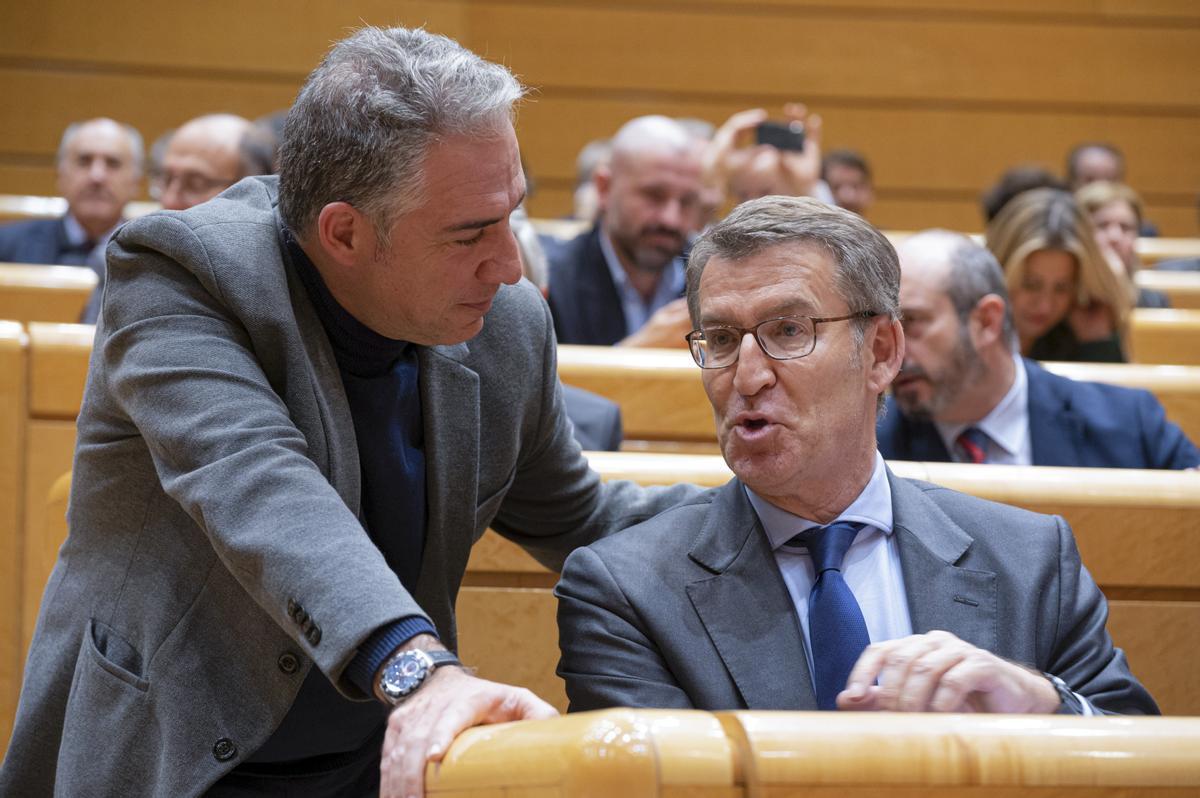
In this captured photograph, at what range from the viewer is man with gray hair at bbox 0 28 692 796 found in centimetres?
119

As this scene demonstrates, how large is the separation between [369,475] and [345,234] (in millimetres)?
244

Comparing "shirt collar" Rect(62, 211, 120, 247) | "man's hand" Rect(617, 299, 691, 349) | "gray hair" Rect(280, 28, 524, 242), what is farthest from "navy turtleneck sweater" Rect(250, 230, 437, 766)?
"shirt collar" Rect(62, 211, 120, 247)

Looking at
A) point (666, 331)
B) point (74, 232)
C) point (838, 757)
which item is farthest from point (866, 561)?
point (74, 232)

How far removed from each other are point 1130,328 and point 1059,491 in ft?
7.34

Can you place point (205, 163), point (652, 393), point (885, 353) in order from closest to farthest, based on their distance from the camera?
1. point (885, 353)
2. point (652, 393)
3. point (205, 163)

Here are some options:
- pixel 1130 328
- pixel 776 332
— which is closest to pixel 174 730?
pixel 776 332

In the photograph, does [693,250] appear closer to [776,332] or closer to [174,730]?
[776,332]

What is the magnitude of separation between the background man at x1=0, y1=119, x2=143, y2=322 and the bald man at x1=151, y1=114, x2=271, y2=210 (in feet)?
4.07

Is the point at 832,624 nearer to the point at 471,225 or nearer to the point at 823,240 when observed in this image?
the point at 823,240

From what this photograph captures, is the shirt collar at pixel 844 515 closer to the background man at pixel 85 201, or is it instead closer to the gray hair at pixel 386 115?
the gray hair at pixel 386 115

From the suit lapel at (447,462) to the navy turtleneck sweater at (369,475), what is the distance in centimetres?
1

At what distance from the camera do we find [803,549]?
58.6 inches

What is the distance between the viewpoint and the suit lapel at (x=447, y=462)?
1.39 meters

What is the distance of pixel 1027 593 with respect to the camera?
4.68 ft
